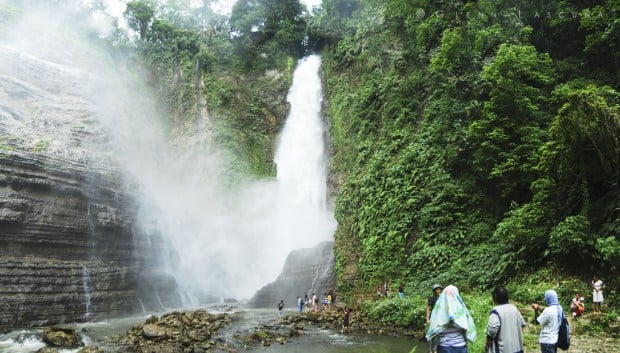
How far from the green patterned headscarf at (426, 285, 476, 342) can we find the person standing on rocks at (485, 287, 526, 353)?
0.72ft

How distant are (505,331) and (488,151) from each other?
1310 cm

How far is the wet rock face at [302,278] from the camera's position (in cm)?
2345

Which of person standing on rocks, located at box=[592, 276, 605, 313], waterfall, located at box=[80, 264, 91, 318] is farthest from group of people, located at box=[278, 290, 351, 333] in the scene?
person standing on rocks, located at box=[592, 276, 605, 313]

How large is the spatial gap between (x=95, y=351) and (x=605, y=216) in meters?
15.6

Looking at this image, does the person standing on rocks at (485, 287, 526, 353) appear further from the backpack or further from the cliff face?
the cliff face

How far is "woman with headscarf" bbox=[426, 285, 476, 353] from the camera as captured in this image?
5.05 meters

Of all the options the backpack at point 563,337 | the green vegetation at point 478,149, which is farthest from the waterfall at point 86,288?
the backpack at point 563,337

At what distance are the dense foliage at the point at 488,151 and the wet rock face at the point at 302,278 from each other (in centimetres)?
126

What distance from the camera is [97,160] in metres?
26.1

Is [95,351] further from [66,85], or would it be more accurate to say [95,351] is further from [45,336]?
[66,85]

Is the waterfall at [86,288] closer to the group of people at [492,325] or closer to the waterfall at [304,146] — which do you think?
the waterfall at [304,146]

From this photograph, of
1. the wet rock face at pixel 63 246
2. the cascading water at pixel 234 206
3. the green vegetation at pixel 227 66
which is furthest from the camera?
the green vegetation at pixel 227 66

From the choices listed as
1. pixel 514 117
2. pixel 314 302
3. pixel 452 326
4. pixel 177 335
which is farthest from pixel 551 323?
pixel 314 302

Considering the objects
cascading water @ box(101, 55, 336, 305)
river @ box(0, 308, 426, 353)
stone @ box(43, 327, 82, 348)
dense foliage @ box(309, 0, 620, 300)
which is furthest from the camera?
cascading water @ box(101, 55, 336, 305)
